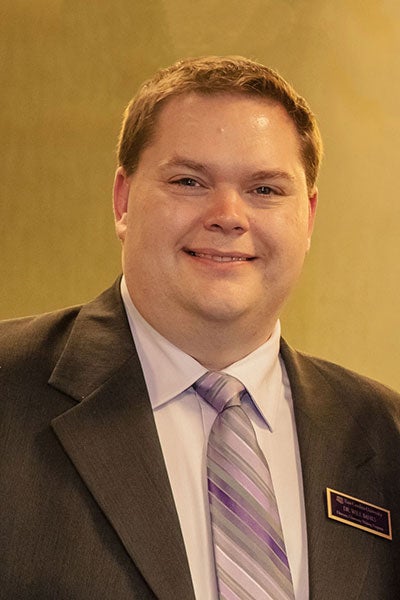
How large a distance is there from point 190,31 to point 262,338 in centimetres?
142

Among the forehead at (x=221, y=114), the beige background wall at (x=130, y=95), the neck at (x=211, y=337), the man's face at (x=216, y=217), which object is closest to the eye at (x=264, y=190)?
the man's face at (x=216, y=217)

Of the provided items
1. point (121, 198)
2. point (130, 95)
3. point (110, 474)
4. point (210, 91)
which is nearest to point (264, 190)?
point (210, 91)

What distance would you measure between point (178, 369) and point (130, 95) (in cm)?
136

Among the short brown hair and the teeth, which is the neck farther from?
the short brown hair

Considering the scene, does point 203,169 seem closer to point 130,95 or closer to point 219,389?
point 219,389

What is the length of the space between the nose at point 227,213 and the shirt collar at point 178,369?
0.27 metres

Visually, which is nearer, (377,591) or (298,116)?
(377,591)

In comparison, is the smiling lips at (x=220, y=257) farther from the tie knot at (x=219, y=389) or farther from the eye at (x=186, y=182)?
the tie knot at (x=219, y=389)

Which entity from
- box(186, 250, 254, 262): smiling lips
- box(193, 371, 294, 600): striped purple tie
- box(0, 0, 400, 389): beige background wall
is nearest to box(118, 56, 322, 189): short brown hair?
box(186, 250, 254, 262): smiling lips

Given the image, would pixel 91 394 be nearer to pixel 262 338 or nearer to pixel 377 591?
pixel 262 338

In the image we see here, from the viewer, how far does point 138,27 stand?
3.40 m

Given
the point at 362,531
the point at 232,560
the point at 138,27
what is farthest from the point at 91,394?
the point at 138,27

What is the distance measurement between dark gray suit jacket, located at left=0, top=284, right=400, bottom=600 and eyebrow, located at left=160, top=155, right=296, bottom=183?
30 centimetres

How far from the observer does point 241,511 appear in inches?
84.0
